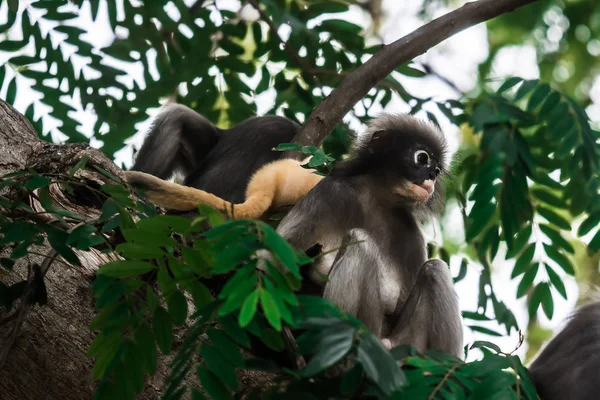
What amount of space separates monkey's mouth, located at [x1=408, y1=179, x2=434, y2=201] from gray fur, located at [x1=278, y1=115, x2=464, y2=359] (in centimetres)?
10

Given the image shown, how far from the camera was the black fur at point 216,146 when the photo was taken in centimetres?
644

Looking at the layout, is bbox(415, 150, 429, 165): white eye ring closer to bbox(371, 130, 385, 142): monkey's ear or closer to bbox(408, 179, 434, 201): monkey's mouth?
bbox(408, 179, 434, 201): monkey's mouth

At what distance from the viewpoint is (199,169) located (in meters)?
6.79

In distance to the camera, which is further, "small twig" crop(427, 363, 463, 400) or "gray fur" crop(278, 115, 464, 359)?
"gray fur" crop(278, 115, 464, 359)

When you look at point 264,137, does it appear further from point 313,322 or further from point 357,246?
point 313,322

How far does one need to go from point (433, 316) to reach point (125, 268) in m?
1.82

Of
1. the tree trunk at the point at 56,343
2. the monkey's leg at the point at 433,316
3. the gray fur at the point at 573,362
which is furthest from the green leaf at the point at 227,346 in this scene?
the gray fur at the point at 573,362

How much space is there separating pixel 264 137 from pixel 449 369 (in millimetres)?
3812

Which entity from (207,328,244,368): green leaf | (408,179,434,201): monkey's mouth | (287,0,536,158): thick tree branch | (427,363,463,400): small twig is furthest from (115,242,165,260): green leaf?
(287,0,536,158): thick tree branch

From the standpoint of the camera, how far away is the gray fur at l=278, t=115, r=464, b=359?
401 cm

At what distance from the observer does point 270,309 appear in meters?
2.40

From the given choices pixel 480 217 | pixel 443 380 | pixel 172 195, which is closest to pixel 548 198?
pixel 480 217

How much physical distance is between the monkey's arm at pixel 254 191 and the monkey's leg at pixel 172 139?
1868mm

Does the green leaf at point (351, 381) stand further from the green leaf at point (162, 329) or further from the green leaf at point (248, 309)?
the green leaf at point (162, 329)
